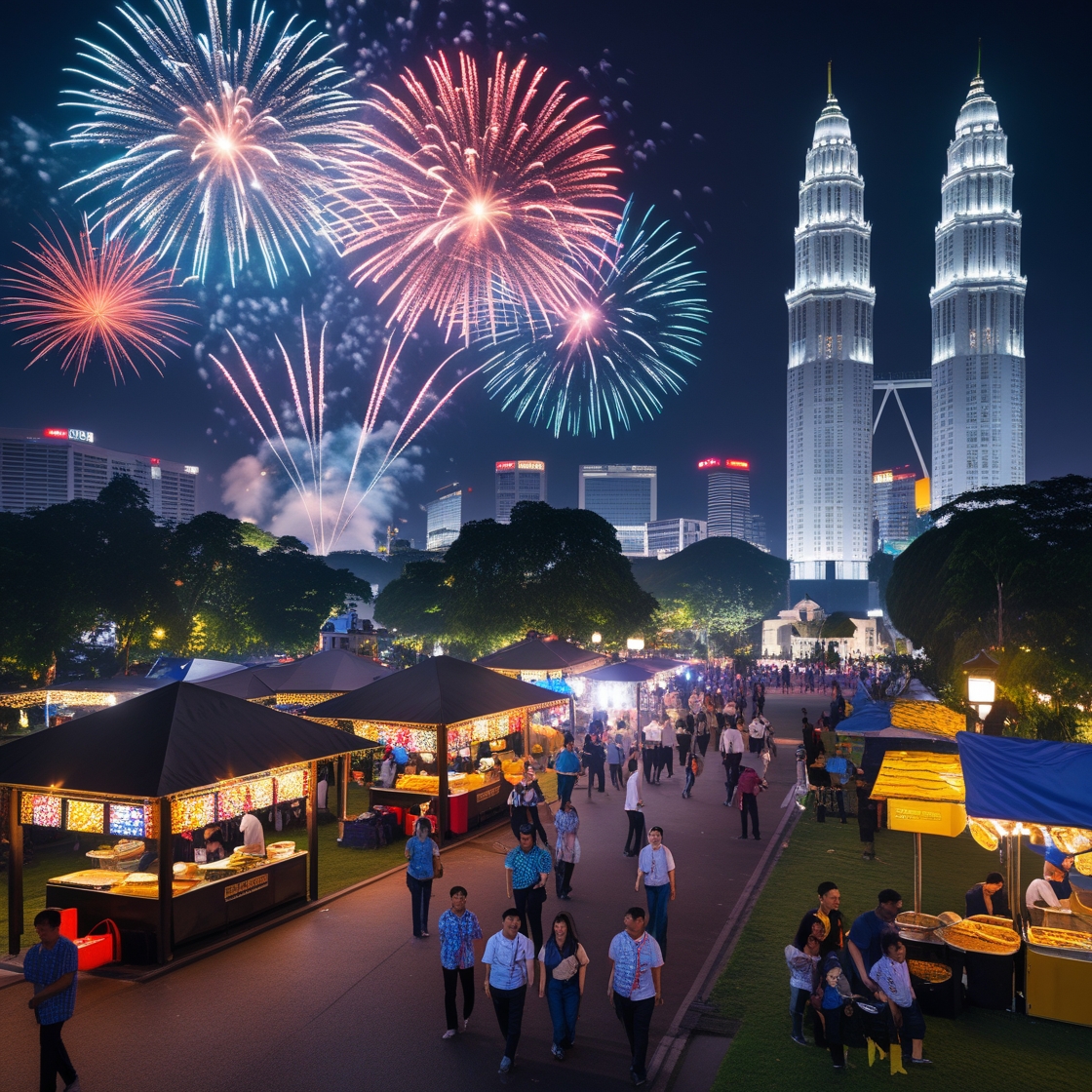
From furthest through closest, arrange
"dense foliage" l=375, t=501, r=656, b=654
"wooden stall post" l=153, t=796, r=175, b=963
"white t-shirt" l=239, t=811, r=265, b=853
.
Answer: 1. "dense foliage" l=375, t=501, r=656, b=654
2. "white t-shirt" l=239, t=811, r=265, b=853
3. "wooden stall post" l=153, t=796, r=175, b=963

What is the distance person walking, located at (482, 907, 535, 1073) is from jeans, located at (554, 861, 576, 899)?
430 centimetres

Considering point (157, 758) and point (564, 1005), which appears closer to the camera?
point (564, 1005)

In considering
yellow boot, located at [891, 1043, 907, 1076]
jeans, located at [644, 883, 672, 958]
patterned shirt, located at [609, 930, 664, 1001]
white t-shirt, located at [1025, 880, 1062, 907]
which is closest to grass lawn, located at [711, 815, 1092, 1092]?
yellow boot, located at [891, 1043, 907, 1076]

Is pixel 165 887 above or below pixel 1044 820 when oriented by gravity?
below

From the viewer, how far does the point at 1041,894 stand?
30.6 feet

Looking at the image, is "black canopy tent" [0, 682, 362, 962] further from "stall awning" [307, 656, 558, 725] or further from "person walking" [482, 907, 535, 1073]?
"person walking" [482, 907, 535, 1073]

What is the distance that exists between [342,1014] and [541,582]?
121ft

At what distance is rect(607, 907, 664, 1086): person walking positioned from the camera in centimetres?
627

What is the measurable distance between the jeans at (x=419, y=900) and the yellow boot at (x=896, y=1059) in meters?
5.24

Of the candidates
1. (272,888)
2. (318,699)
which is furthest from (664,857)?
(318,699)

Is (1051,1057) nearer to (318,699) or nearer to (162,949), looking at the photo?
(162,949)

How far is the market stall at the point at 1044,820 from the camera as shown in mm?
7680

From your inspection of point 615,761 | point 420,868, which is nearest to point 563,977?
point 420,868

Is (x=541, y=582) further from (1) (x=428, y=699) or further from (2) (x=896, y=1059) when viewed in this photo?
(2) (x=896, y=1059)
